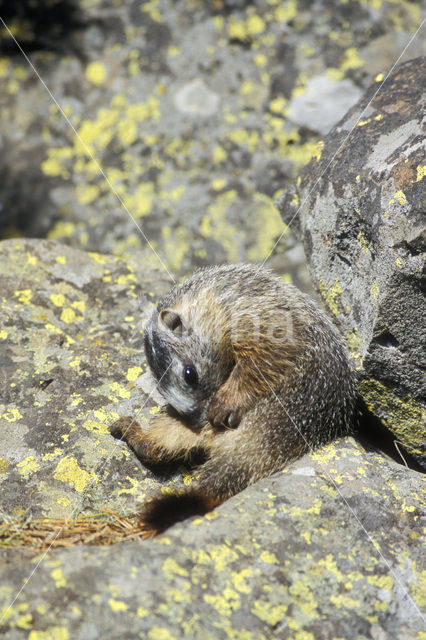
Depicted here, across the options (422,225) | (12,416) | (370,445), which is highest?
(422,225)

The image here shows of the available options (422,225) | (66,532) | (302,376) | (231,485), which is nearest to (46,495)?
(66,532)

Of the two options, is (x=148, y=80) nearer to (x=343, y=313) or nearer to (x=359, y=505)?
(x=343, y=313)

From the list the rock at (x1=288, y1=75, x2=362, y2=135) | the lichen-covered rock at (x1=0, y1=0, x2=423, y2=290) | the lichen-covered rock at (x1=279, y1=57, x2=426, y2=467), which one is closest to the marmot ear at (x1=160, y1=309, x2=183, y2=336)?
the lichen-covered rock at (x1=279, y1=57, x2=426, y2=467)

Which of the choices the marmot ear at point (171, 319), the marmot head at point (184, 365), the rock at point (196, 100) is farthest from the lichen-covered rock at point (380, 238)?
the rock at point (196, 100)

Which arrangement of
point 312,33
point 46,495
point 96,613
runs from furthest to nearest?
point 312,33 → point 46,495 → point 96,613

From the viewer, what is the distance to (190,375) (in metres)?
3.99

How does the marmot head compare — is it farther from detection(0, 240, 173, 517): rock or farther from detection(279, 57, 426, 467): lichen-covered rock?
detection(279, 57, 426, 467): lichen-covered rock

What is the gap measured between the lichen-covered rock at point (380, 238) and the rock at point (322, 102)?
4.98 feet

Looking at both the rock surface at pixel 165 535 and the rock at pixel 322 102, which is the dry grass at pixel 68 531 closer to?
the rock surface at pixel 165 535

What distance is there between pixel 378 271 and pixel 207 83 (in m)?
3.62

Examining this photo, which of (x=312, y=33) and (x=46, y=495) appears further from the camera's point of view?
(x=312, y=33)

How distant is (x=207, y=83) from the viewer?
6.19m

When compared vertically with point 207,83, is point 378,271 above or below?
above

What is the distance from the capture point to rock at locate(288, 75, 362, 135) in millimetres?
5836
